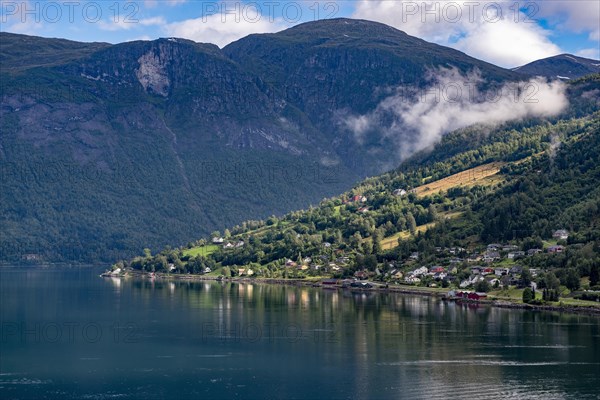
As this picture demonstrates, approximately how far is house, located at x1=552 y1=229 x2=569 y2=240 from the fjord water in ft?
93.9

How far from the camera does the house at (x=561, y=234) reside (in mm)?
147500

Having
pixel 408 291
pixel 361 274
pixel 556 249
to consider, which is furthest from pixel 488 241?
pixel 408 291

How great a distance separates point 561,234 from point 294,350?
2815 inches

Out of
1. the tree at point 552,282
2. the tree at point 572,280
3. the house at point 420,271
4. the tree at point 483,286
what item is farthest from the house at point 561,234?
the tree at point 552,282

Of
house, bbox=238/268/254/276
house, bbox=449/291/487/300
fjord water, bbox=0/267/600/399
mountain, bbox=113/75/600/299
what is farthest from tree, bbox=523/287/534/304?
house, bbox=238/268/254/276

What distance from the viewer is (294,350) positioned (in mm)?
90000

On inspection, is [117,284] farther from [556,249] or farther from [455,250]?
[556,249]

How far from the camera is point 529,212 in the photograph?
535 ft

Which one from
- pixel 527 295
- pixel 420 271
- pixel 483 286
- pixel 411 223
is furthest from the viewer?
pixel 411 223

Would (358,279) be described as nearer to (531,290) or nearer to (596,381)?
(531,290)

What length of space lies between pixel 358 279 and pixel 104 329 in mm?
62407

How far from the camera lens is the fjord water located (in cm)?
7394

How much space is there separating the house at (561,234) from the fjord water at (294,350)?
1127 inches

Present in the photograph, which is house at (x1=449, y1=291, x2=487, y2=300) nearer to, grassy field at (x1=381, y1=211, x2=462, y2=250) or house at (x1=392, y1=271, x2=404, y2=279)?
house at (x1=392, y1=271, x2=404, y2=279)
